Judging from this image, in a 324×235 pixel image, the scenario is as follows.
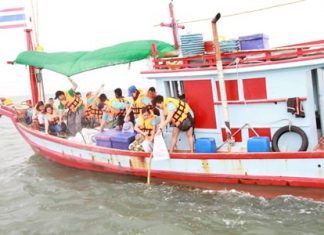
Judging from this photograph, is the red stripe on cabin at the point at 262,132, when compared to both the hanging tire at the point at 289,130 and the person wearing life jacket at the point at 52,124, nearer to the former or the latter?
the hanging tire at the point at 289,130

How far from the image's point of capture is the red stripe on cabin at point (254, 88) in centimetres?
855

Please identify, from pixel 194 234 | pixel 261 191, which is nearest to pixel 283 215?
pixel 261 191

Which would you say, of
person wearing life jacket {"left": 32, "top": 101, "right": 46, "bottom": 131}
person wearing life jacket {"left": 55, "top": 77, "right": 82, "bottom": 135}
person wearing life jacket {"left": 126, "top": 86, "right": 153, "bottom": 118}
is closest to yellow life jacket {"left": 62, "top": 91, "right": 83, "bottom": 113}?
person wearing life jacket {"left": 55, "top": 77, "right": 82, "bottom": 135}

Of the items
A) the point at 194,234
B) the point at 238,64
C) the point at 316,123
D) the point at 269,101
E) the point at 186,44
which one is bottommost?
the point at 194,234

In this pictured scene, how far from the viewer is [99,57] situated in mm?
11117

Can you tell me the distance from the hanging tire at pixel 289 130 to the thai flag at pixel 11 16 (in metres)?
10.9

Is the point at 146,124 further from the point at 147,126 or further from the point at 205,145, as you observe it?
the point at 205,145

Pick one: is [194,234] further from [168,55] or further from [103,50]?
[103,50]

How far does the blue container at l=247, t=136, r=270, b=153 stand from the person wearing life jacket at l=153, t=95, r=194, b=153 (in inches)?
56.2

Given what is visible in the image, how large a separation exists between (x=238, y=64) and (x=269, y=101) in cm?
101

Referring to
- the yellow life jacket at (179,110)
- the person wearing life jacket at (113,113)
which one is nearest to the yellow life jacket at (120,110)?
the person wearing life jacket at (113,113)

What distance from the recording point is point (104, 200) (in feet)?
31.3

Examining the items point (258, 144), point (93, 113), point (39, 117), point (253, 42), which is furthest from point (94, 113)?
point (258, 144)

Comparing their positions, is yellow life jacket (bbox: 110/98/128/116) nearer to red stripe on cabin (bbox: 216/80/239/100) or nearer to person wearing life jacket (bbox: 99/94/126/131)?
person wearing life jacket (bbox: 99/94/126/131)
